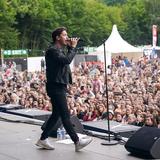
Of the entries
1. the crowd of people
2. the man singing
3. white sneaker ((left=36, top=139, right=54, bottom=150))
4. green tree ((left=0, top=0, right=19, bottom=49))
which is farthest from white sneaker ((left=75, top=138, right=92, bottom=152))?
green tree ((left=0, top=0, right=19, bottom=49))

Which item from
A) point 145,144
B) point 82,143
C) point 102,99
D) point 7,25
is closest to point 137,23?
point 7,25

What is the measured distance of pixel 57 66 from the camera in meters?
6.54

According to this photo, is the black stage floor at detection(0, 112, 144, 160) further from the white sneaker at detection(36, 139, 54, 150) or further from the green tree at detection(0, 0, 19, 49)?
the green tree at detection(0, 0, 19, 49)

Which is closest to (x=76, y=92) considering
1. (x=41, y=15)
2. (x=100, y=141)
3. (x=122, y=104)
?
(x=122, y=104)

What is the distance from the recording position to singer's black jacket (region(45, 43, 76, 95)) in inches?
255

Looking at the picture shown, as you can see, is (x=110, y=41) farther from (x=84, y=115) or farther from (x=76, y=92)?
(x=84, y=115)

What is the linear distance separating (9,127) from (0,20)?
45.9m

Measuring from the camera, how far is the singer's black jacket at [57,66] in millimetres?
6465

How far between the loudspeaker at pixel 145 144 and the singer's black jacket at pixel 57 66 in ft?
3.50

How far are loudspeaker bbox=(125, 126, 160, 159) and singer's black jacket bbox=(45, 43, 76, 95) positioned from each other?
1066 millimetres

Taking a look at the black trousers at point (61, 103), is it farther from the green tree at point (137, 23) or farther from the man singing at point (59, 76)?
the green tree at point (137, 23)

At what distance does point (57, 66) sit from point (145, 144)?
138cm

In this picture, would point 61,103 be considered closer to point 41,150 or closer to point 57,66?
point 57,66

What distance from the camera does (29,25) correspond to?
2422 inches
